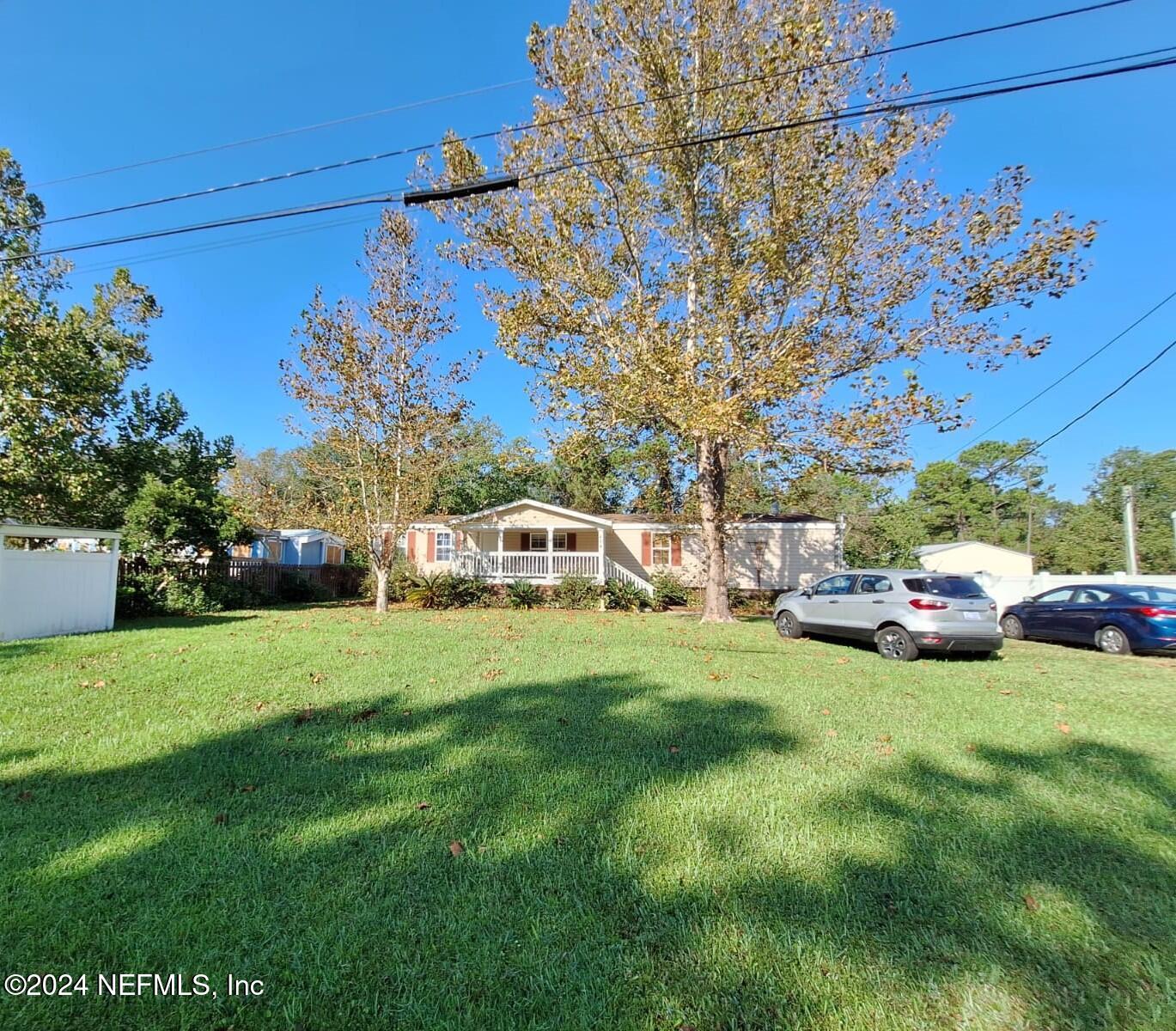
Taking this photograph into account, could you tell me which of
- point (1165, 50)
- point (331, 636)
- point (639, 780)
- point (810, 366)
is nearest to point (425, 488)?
point (331, 636)

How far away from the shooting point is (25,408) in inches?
476

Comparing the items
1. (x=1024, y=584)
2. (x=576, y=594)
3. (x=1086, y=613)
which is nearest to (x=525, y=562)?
(x=576, y=594)

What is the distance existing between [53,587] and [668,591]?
1653cm

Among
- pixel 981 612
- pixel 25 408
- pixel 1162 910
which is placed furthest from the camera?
pixel 25 408

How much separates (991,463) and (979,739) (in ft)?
203

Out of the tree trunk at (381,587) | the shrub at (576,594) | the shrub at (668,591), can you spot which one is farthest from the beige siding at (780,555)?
the tree trunk at (381,587)

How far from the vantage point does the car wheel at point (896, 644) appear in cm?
898

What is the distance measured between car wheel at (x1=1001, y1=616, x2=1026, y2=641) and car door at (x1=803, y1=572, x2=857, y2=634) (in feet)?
15.7

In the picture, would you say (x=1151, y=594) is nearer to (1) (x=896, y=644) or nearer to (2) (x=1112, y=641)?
(2) (x=1112, y=641)

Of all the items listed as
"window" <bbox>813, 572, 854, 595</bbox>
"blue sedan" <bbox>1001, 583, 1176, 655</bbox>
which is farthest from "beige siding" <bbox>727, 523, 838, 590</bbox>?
"window" <bbox>813, 572, 854, 595</bbox>

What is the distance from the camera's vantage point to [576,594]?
65.7ft

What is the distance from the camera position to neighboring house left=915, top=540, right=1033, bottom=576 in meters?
35.3

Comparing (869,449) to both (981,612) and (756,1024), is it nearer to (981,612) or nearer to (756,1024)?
(981,612)

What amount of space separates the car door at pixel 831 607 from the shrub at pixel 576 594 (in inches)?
375
